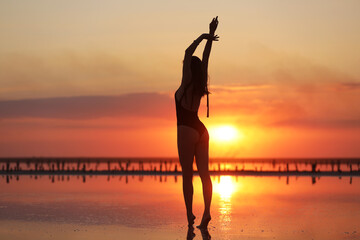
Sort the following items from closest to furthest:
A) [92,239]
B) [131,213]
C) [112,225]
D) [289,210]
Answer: [92,239], [112,225], [131,213], [289,210]

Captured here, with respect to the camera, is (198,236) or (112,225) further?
(112,225)

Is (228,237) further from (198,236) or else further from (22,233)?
(22,233)

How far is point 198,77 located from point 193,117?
35.9 inches

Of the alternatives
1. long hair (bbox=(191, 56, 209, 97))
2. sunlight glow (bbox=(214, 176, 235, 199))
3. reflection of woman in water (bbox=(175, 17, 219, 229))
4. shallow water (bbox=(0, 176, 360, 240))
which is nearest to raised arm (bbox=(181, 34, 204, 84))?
reflection of woman in water (bbox=(175, 17, 219, 229))

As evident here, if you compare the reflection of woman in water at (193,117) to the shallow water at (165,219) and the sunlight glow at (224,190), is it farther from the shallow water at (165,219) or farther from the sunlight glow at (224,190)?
the sunlight glow at (224,190)

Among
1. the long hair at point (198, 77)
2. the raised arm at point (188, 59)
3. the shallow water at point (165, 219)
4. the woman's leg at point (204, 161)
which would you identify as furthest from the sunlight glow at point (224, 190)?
the raised arm at point (188, 59)

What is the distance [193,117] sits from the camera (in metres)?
15.1

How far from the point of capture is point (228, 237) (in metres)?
13.6

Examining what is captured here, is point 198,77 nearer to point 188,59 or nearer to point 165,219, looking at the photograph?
point 188,59

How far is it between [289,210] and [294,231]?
5944 mm

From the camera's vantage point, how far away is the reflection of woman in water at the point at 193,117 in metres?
14.9

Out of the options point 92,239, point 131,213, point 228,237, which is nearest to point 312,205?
point 131,213

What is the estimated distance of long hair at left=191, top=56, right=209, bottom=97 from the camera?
14.9 meters

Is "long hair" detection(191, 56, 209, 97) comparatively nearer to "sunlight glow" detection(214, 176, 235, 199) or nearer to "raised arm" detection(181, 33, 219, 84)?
"raised arm" detection(181, 33, 219, 84)
